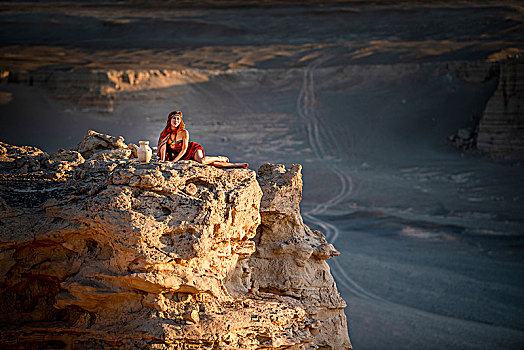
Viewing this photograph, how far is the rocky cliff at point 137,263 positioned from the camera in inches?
176

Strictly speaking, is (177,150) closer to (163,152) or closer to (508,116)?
Answer: (163,152)

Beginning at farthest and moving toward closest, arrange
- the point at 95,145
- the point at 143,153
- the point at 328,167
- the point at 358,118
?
the point at 358,118 → the point at 328,167 → the point at 95,145 → the point at 143,153

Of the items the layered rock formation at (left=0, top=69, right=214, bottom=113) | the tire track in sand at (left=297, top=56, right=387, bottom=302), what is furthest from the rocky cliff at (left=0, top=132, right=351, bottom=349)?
the layered rock formation at (left=0, top=69, right=214, bottom=113)

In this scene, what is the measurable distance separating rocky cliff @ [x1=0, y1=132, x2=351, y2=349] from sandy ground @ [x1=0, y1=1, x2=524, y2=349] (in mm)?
6729

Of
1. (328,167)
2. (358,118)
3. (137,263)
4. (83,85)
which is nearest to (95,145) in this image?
(137,263)

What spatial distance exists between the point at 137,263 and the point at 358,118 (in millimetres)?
24558

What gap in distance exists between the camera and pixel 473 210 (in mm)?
19406

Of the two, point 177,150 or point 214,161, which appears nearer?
point 214,161

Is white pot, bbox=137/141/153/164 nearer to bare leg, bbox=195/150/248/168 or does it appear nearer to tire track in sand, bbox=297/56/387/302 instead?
bare leg, bbox=195/150/248/168

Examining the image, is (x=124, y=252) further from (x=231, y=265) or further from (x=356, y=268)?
(x=356, y=268)

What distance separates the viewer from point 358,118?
1108 inches

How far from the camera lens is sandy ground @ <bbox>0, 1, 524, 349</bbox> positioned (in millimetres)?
13508

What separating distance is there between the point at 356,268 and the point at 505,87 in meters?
12.5

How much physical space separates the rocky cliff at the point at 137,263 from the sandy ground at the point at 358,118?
673 centimetres
